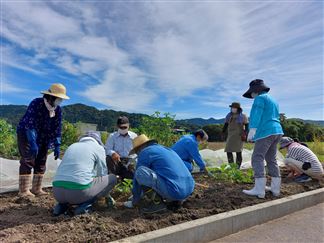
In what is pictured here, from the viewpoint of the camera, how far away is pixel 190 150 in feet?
17.5

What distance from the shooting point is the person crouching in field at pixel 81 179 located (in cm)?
353

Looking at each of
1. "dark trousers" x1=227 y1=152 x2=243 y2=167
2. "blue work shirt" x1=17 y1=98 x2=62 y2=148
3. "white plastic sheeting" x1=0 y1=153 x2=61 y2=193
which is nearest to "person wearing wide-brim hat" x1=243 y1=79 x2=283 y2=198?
"dark trousers" x1=227 y1=152 x2=243 y2=167

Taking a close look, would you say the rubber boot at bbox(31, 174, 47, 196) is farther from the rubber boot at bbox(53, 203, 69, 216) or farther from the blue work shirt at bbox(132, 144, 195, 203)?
the blue work shirt at bbox(132, 144, 195, 203)

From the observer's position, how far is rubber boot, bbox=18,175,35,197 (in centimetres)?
470

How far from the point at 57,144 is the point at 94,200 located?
1786mm

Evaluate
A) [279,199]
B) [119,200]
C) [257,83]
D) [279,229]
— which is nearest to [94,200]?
[119,200]

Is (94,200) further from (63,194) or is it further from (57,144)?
(57,144)

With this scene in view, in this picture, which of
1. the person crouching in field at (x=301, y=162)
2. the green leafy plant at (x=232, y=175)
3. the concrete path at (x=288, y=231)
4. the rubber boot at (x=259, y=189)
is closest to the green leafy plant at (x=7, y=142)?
the green leafy plant at (x=232, y=175)

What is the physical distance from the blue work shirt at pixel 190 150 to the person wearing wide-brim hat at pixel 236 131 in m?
2.54

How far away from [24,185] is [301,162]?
16.6 ft

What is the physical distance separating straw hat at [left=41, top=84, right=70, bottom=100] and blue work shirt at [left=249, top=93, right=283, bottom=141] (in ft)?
9.28

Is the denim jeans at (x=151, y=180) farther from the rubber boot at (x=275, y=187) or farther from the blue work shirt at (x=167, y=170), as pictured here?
the rubber boot at (x=275, y=187)

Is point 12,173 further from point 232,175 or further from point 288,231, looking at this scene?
point 288,231

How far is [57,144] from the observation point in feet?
17.1
